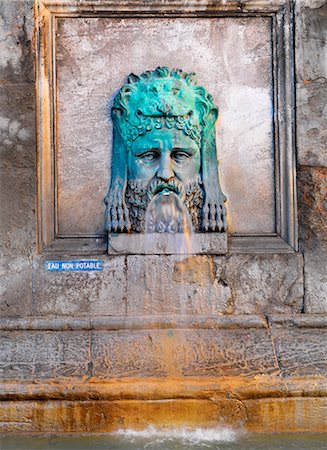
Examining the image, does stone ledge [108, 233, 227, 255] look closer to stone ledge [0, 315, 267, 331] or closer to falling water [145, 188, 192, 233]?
falling water [145, 188, 192, 233]

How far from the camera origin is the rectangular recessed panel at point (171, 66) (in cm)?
533

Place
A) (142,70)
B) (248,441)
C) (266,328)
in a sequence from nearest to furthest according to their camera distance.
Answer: (248,441) < (266,328) < (142,70)

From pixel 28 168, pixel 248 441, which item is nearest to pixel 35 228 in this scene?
pixel 28 168

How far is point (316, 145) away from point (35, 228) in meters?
2.14

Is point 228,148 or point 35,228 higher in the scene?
point 228,148

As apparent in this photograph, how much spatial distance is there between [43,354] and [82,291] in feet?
1.81

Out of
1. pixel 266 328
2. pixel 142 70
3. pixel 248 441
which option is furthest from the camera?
pixel 142 70

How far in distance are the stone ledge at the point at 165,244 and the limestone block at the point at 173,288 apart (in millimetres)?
51

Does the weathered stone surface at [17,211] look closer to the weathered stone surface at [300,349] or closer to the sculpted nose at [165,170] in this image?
the sculpted nose at [165,170]

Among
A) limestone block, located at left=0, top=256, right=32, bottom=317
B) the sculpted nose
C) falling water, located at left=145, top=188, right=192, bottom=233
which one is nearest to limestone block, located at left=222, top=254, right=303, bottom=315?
falling water, located at left=145, top=188, right=192, bottom=233

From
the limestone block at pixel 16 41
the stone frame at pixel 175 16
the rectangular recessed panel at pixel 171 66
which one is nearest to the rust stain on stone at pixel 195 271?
the stone frame at pixel 175 16

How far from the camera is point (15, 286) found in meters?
5.10

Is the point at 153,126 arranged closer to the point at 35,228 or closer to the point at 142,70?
the point at 142,70

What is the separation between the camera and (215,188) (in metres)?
5.25
